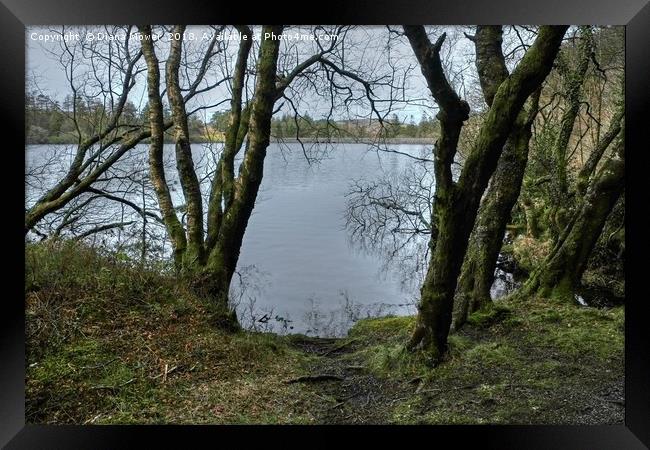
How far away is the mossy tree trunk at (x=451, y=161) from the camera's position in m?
3.13

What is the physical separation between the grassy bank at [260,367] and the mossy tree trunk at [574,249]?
462 millimetres

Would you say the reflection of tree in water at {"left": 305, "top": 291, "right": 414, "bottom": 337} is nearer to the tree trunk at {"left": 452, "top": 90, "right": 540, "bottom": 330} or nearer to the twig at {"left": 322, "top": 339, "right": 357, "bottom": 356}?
the twig at {"left": 322, "top": 339, "right": 357, "bottom": 356}

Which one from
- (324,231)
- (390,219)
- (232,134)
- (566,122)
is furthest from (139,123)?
(566,122)

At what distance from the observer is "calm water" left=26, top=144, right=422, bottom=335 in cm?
340

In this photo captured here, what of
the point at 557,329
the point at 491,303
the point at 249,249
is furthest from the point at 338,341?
the point at 557,329

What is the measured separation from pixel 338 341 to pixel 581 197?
2174 millimetres

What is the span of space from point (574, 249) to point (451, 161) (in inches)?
59.7

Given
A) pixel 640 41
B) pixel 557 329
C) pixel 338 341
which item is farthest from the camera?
pixel 557 329

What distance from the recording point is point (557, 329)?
12.2 ft

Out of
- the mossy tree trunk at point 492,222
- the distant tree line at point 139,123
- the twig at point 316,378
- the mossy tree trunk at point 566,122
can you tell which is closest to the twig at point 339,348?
the twig at point 316,378

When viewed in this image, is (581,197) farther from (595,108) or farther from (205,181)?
(205,181)

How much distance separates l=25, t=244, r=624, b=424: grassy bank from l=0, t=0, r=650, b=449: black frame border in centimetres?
8

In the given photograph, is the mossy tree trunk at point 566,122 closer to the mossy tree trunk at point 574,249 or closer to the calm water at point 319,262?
the mossy tree trunk at point 574,249

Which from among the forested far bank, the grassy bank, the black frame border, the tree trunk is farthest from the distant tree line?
the tree trunk
